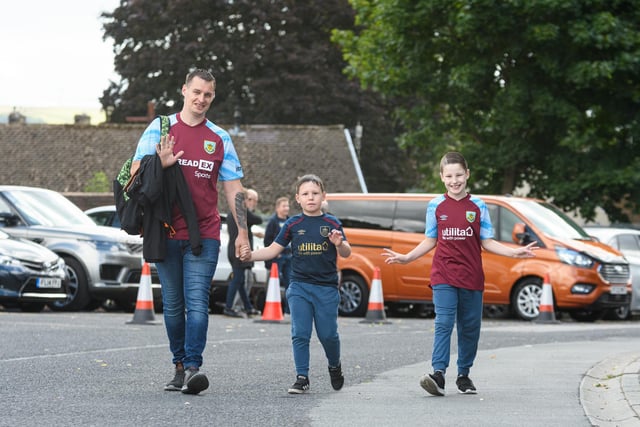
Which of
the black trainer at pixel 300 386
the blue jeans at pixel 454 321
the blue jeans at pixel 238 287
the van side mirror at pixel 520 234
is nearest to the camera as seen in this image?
the black trainer at pixel 300 386

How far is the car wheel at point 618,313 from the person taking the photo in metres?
23.0

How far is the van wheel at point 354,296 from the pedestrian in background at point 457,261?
12660mm

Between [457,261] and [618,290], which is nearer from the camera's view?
[457,261]

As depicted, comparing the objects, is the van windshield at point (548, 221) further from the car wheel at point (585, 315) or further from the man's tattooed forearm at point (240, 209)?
the man's tattooed forearm at point (240, 209)

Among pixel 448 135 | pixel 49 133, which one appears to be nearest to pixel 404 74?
pixel 448 135

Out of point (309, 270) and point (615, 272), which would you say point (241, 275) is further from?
point (309, 270)

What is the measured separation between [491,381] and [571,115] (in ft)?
78.2

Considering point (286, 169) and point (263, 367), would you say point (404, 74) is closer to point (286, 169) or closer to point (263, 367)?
point (286, 169)

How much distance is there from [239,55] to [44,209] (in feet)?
99.3

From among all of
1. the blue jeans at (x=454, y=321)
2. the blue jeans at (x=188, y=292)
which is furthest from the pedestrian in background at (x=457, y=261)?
the blue jeans at (x=188, y=292)

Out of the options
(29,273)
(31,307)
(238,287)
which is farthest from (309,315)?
(31,307)

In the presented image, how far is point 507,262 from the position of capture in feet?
70.5

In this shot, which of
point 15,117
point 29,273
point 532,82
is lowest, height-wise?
point 29,273

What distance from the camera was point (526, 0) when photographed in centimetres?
3278
